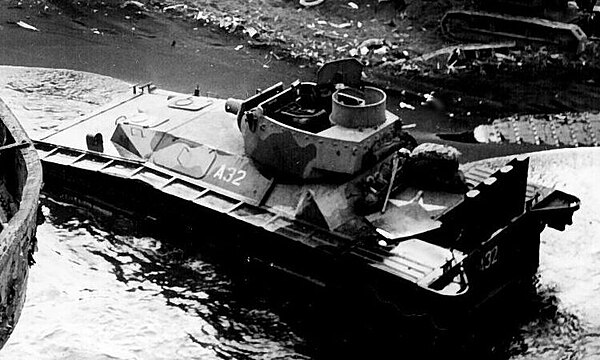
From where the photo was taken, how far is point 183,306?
32.1 ft

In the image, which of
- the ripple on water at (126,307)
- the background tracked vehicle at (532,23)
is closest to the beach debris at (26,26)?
the background tracked vehicle at (532,23)

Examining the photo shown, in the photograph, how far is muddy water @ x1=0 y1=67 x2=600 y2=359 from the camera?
9.06 metres

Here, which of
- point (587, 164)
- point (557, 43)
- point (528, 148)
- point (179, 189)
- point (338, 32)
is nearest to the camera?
point (179, 189)

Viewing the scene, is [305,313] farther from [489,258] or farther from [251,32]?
[251,32]

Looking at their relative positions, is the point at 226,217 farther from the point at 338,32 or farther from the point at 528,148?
the point at 338,32

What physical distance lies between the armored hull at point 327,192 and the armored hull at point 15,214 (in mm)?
3306

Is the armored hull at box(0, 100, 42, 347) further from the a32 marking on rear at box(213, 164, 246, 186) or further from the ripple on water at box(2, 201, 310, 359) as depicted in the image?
the a32 marking on rear at box(213, 164, 246, 186)

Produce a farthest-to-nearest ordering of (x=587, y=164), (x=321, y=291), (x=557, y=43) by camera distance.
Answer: (x=557, y=43) < (x=587, y=164) < (x=321, y=291)

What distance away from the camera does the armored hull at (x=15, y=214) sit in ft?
17.0

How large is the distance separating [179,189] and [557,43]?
8717mm

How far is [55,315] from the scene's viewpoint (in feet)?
31.4

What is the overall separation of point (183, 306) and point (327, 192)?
1924mm

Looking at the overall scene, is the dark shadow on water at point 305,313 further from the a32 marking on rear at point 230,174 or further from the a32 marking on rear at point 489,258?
the a32 marking on rear at point 230,174

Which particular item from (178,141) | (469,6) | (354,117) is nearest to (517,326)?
(354,117)
